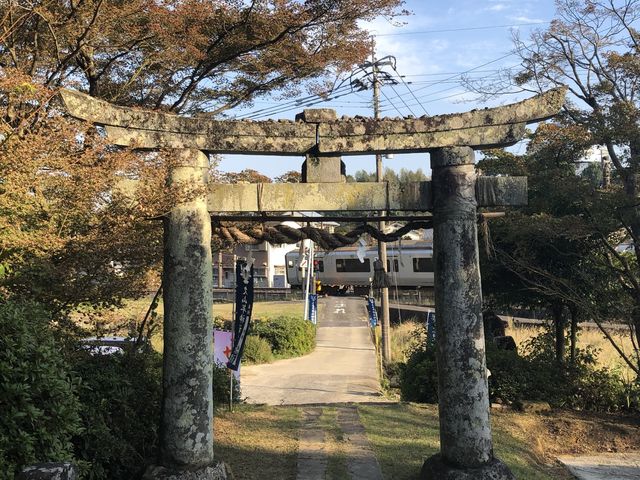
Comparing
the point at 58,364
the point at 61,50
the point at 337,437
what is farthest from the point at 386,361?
the point at 58,364

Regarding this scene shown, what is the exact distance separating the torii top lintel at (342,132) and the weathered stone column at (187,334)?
0.30 meters

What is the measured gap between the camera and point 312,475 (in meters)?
5.46

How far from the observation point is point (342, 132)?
508 centimetres

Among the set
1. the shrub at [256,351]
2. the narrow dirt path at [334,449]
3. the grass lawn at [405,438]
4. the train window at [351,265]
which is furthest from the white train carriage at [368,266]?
the narrow dirt path at [334,449]

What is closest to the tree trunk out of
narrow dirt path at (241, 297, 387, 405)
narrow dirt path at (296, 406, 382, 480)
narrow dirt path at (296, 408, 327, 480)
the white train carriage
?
narrow dirt path at (241, 297, 387, 405)

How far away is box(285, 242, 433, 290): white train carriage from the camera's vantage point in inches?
1211

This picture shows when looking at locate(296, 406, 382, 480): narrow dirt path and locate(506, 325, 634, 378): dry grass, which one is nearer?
locate(296, 406, 382, 480): narrow dirt path

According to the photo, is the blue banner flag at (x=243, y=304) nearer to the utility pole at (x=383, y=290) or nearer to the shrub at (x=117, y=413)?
the shrub at (x=117, y=413)

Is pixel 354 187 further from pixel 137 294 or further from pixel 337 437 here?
pixel 337 437

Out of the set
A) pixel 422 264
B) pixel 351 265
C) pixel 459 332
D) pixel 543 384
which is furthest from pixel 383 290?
pixel 351 265

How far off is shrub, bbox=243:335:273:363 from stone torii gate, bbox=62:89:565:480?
12.9 metres

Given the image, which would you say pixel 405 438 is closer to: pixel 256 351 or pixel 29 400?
pixel 29 400

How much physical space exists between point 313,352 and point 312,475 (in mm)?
14478

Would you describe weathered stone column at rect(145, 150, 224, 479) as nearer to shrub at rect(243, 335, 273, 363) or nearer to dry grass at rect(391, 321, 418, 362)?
shrub at rect(243, 335, 273, 363)
